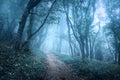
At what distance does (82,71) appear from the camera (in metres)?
15.2

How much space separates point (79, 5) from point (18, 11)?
12783 millimetres

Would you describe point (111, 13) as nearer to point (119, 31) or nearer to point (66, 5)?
point (119, 31)

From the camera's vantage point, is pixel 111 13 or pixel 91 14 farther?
pixel 111 13

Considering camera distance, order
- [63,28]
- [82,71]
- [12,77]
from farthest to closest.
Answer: [63,28] < [82,71] < [12,77]

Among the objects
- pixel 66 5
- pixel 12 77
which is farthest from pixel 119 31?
pixel 12 77

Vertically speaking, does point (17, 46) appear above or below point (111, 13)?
below

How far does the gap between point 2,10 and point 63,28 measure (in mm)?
22646

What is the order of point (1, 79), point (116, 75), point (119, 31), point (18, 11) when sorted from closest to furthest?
point (1, 79) < point (116, 75) < point (119, 31) < point (18, 11)

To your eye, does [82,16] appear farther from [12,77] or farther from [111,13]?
[12,77]

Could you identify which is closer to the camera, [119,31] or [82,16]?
[82,16]

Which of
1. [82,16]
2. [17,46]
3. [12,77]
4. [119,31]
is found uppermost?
[82,16]

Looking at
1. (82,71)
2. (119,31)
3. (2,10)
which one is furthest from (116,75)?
(2,10)

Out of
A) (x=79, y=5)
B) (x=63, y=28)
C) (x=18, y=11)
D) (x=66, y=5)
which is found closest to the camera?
(x=79, y=5)

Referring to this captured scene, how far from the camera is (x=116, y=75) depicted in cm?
1351
